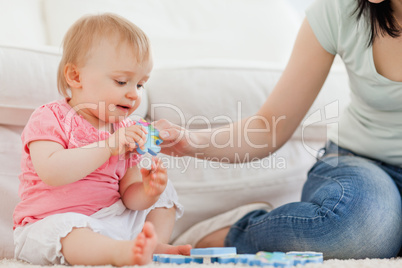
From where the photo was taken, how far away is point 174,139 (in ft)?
3.31

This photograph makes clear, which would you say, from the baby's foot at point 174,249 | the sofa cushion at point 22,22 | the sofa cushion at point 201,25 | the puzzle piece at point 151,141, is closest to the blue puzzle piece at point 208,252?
the baby's foot at point 174,249

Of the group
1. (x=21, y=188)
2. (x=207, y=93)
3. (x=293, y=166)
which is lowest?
(x=293, y=166)

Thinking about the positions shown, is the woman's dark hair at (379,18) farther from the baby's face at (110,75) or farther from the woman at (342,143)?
the baby's face at (110,75)

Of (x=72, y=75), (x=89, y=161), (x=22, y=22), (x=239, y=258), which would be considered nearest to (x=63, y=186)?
(x=89, y=161)

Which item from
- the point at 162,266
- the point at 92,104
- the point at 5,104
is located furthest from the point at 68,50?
the point at 162,266

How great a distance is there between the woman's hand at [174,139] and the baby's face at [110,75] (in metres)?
0.08

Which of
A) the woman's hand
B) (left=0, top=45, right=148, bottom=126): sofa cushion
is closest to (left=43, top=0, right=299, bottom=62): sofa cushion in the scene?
(left=0, top=45, right=148, bottom=126): sofa cushion

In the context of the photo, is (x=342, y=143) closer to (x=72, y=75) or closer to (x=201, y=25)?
(x=72, y=75)

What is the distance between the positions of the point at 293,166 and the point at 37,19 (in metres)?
1.04

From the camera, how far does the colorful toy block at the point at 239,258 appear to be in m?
0.79

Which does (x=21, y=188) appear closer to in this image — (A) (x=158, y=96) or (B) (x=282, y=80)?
(A) (x=158, y=96)

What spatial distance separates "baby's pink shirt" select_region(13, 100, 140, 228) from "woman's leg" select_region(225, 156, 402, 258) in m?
0.38

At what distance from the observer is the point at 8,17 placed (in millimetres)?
1493

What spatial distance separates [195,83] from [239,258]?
598mm
